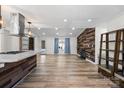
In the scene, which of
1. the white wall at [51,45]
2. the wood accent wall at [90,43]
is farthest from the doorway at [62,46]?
the wood accent wall at [90,43]

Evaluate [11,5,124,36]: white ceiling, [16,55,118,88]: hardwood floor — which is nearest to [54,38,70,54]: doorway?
[11,5,124,36]: white ceiling

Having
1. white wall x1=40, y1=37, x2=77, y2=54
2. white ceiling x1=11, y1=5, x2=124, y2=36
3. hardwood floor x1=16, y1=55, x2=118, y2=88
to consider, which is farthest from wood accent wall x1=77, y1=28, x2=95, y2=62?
white wall x1=40, y1=37, x2=77, y2=54

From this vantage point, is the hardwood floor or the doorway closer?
the hardwood floor

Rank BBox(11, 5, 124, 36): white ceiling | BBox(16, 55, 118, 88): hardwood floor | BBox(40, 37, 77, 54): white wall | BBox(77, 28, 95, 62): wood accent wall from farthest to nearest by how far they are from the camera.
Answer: BBox(40, 37, 77, 54): white wall → BBox(77, 28, 95, 62): wood accent wall → BBox(11, 5, 124, 36): white ceiling → BBox(16, 55, 118, 88): hardwood floor

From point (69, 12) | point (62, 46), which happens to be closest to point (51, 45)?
point (62, 46)

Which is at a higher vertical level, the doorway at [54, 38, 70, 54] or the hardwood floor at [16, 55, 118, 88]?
the doorway at [54, 38, 70, 54]

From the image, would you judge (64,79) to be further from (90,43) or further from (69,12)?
Result: (90,43)

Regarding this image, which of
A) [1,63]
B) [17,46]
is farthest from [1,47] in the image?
[1,63]

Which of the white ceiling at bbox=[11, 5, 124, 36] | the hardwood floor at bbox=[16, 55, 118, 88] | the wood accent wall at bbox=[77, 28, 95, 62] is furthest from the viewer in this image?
the wood accent wall at bbox=[77, 28, 95, 62]

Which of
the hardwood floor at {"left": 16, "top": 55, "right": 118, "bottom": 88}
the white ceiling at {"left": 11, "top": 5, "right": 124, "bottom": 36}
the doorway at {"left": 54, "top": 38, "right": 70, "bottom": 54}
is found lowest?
the hardwood floor at {"left": 16, "top": 55, "right": 118, "bottom": 88}

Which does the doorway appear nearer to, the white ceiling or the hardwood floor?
the white ceiling

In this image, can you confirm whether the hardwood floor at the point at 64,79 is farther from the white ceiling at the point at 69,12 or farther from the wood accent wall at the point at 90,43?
the wood accent wall at the point at 90,43
